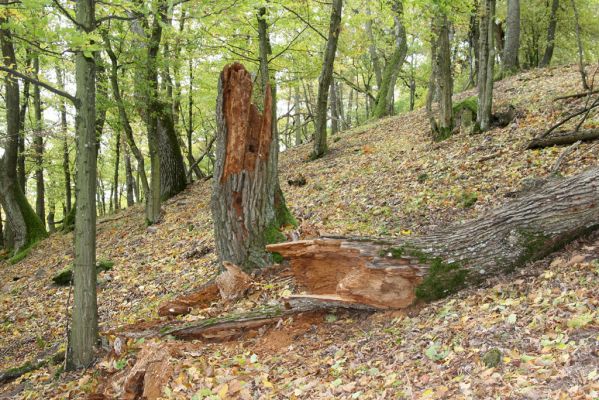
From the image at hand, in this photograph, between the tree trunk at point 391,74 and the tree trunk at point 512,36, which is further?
the tree trunk at point 391,74

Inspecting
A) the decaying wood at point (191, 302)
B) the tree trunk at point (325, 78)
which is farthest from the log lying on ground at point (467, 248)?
the tree trunk at point (325, 78)

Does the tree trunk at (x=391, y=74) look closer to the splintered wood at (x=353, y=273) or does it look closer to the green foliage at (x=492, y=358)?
the splintered wood at (x=353, y=273)

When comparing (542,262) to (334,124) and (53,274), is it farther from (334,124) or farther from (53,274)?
(334,124)

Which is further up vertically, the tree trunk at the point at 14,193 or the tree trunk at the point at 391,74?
the tree trunk at the point at 391,74

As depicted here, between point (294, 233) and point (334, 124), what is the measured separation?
20090 mm

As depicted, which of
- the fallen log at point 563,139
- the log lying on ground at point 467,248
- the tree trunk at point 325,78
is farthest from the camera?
the tree trunk at point 325,78

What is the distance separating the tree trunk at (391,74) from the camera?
717 inches

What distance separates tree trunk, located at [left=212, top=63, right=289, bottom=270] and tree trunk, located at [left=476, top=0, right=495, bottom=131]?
4941 mm

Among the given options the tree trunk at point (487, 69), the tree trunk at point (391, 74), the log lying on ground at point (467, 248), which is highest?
the tree trunk at point (391, 74)

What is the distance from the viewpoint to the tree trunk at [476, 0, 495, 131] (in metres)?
8.95

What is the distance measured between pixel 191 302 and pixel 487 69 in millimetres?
7502

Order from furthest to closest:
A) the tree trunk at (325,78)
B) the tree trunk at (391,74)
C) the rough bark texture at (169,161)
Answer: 1. the tree trunk at (391,74)
2. the rough bark texture at (169,161)
3. the tree trunk at (325,78)

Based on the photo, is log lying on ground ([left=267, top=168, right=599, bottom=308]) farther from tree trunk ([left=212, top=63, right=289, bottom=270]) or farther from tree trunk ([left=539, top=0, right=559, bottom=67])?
tree trunk ([left=539, top=0, right=559, bottom=67])

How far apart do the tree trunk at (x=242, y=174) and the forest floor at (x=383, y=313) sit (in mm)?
671
